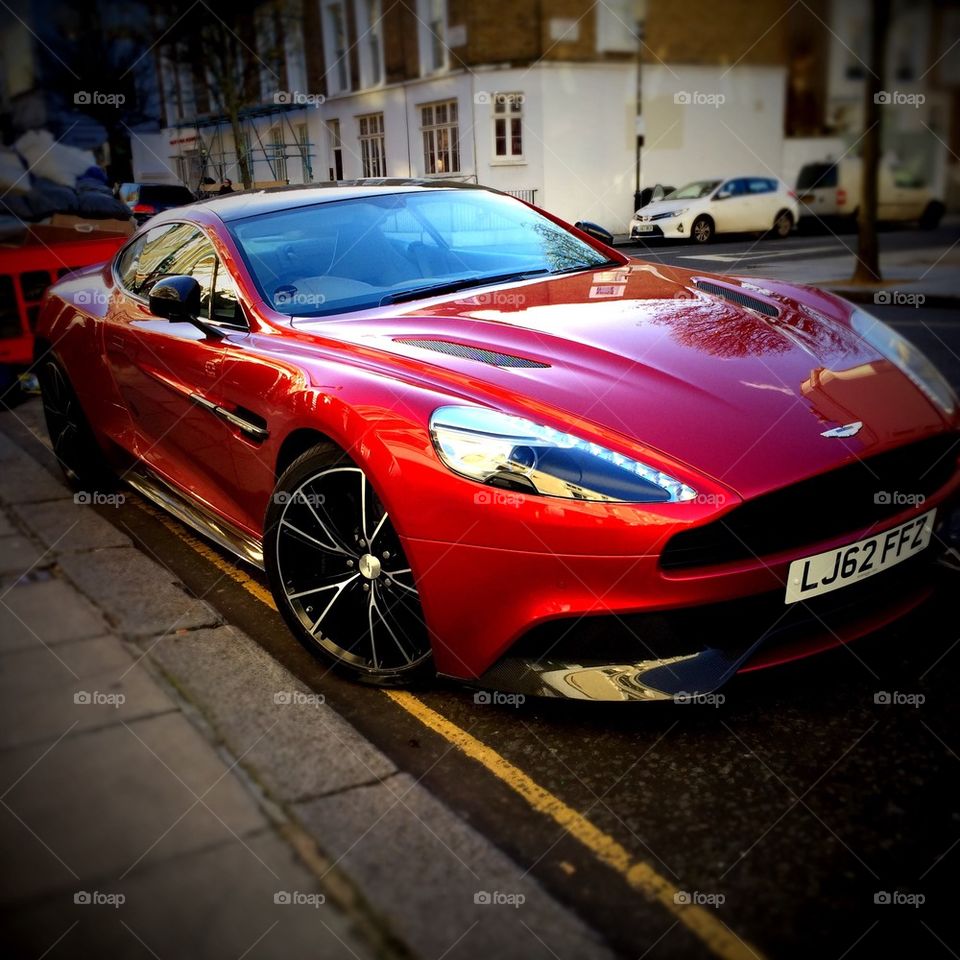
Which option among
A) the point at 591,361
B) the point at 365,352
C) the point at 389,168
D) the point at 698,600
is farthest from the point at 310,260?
the point at 389,168

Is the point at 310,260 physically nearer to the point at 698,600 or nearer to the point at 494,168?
the point at 698,600

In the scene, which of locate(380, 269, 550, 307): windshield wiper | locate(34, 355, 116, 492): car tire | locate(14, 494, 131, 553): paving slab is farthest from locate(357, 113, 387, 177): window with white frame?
locate(380, 269, 550, 307): windshield wiper

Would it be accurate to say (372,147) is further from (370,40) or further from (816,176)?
(816,176)

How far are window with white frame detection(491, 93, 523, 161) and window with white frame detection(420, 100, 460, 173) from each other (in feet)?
2.53

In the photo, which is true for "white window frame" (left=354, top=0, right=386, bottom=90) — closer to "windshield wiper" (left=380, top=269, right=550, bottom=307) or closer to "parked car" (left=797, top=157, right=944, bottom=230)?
"parked car" (left=797, top=157, right=944, bottom=230)

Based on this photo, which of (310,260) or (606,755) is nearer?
(606,755)

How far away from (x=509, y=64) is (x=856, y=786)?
1815 cm

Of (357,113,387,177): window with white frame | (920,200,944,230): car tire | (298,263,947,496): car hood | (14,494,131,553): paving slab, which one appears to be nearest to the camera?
(298,263,947,496): car hood

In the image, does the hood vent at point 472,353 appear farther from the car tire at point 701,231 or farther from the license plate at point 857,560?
the car tire at point 701,231

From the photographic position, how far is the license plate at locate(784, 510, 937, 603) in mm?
2326

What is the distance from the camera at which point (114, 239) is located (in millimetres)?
8109

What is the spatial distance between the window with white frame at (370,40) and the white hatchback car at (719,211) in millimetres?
8449

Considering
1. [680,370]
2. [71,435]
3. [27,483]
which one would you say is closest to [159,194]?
[27,483]

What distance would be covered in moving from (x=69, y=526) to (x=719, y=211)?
32.9 feet
